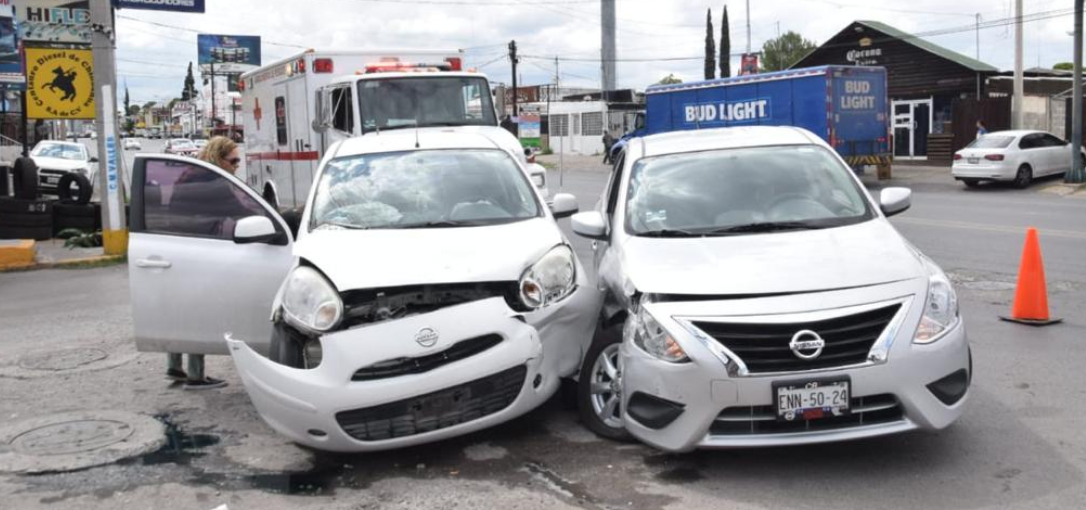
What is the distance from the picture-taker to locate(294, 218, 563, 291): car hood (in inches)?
213

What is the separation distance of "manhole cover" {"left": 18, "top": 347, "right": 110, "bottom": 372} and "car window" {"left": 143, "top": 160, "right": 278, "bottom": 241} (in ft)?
6.38

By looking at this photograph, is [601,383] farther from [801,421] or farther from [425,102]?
[425,102]

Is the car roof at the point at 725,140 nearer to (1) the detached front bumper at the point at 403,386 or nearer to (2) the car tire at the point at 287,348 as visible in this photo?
(1) the detached front bumper at the point at 403,386

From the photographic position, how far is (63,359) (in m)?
8.38

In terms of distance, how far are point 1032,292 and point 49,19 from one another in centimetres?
2437

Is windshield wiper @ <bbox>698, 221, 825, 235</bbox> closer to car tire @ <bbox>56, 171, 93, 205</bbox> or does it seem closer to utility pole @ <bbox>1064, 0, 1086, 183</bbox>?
car tire @ <bbox>56, 171, 93, 205</bbox>

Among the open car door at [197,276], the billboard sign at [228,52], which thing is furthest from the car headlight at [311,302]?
the billboard sign at [228,52]

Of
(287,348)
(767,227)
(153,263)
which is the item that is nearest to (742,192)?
(767,227)

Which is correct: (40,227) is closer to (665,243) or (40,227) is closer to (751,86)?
(665,243)

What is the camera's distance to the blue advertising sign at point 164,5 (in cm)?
1475

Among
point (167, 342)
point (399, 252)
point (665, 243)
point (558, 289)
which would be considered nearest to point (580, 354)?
point (558, 289)

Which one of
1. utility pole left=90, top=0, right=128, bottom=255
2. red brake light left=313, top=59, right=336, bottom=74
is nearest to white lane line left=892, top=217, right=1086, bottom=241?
red brake light left=313, top=59, right=336, bottom=74

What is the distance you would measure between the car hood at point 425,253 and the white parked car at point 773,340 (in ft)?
1.90

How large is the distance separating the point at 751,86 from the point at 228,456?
2666cm
